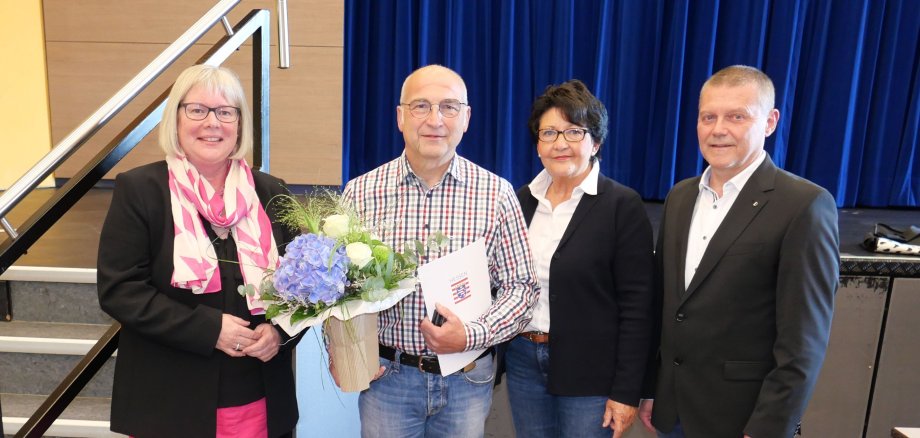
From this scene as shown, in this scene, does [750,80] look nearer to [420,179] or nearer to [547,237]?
[547,237]

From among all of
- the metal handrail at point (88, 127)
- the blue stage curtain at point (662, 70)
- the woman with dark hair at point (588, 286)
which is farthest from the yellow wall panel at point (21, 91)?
the woman with dark hair at point (588, 286)

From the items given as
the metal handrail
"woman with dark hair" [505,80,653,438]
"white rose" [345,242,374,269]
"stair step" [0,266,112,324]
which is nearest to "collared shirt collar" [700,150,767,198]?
"woman with dark hair" [505,80,653,438]

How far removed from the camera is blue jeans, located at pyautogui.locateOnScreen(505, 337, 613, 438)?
1.81m

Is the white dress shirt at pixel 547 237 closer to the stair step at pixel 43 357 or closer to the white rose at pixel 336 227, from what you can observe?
the white rose at pixel 336 227

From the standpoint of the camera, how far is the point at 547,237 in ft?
6.10

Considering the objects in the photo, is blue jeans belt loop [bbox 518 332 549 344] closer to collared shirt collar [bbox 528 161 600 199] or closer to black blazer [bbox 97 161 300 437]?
collared shirt collar [bbox 528 161 600 199]

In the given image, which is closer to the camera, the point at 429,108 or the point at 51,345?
the point at 429,108

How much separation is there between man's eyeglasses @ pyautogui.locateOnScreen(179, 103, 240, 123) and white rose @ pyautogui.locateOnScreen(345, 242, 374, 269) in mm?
533

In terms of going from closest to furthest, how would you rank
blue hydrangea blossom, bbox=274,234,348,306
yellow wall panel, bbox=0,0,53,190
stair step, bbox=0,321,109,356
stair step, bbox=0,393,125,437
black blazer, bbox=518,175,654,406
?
blue hydrangea blossom, bbox=274,234,348,306 < black blazer, bbox=518,175,654,406 < stair step, bbox=0,393,125,437 < stair step, bbox=0,321,109,356 < yellow wall panel, bbox=0,0,53,190

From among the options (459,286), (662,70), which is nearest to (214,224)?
(459,286)

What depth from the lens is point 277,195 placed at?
1689 millimetres

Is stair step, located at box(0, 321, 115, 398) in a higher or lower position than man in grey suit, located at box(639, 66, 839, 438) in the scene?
lower

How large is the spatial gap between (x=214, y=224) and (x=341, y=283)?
0.45 m

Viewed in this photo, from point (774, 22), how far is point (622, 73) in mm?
1328
